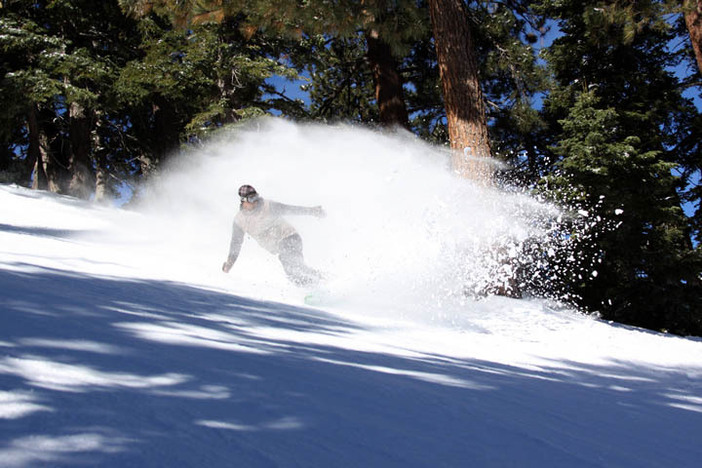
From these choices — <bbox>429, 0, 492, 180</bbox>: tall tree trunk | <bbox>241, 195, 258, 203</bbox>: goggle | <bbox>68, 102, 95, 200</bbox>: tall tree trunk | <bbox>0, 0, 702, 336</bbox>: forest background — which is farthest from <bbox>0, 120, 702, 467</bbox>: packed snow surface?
<bbox>68, 102, 95, 200</bbox>: tall tree trunk

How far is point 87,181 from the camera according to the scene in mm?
16531

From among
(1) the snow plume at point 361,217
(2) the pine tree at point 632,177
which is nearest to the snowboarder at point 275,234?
(1) the snow plume at point 361,217

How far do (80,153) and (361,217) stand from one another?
11.9 metres

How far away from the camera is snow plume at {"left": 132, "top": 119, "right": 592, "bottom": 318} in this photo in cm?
689

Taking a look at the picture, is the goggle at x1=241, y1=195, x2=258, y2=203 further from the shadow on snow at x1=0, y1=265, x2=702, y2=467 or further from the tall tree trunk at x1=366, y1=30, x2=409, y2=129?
the tall tree trunk at x1=366, y1=30, x2=409, y2=129

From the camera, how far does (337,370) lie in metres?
2.13

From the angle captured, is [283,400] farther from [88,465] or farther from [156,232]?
[156,232]

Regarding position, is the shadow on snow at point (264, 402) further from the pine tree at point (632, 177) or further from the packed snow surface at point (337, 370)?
the pine tree at point (632, 177)

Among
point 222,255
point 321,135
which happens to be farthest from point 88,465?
point 321,135

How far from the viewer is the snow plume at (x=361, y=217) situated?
6895 mm

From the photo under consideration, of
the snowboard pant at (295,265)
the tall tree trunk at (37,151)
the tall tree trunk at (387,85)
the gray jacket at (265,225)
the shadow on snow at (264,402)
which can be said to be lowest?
the shadow on snow at (264,402)

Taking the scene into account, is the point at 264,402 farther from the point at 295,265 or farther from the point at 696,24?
the point at 696,24

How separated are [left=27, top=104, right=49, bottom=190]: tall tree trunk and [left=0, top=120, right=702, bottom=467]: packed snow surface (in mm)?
13149

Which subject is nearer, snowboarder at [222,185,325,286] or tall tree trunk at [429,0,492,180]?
snowboarder at [222,185,325,286]
